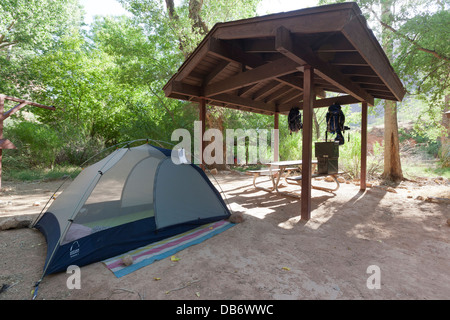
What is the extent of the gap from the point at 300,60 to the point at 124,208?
330 centimetres

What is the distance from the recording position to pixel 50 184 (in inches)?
248

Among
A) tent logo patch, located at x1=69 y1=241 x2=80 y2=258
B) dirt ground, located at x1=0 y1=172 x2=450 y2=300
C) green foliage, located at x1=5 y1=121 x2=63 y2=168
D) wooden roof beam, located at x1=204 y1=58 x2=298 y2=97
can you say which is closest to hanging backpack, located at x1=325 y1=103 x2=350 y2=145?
dirt ground, located at x1=0 y1=172 x2=450 y2=300

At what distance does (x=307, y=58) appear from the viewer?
318 centimetres

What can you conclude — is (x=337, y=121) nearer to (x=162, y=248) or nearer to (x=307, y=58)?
(x=307, y=58)

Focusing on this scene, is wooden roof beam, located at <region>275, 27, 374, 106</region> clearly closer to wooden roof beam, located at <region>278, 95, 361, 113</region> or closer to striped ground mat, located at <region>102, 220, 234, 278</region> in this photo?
wooden roof beam, located at <region>278, 95, 361, 113</region>

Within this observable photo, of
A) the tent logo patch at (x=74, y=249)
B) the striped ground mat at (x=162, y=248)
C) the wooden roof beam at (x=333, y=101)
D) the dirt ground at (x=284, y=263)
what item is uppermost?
the wooden roof beam at (x=333, y=101)

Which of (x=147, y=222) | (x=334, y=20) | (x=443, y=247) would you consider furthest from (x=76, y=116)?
(x=443, y=247)

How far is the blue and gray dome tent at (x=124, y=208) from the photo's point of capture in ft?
7.41

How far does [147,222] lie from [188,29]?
7.69 metres

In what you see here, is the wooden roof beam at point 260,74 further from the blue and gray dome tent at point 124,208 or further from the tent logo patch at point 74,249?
the tent logo patch at point 74,249

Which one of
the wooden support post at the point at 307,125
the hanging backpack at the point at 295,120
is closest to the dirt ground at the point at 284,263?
the wooden support post at the point at 307,125

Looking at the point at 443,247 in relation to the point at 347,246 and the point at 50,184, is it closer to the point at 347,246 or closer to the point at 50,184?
the point at 347,246

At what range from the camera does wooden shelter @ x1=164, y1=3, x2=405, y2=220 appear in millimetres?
2564

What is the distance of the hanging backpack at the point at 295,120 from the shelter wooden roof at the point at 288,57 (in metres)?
0.53
